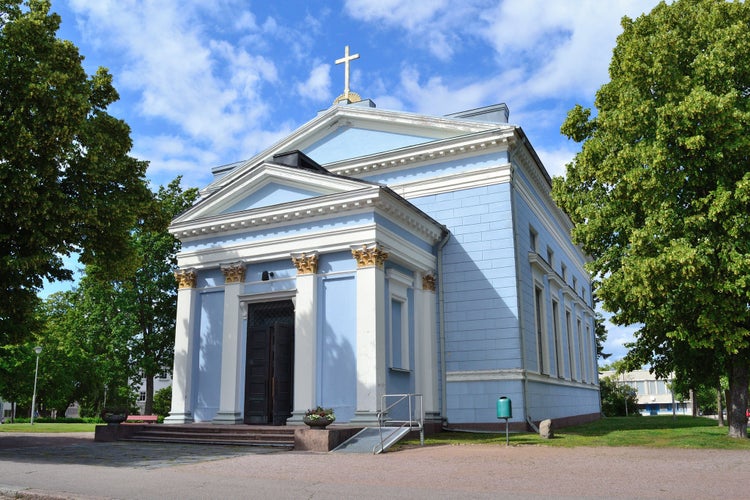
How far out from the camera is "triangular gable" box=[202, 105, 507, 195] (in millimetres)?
20656

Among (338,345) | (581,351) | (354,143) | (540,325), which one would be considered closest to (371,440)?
(338,345)

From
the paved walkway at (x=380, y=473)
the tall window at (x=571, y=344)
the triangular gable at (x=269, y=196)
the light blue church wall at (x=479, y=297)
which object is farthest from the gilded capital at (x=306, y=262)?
the tall window at (x=571, y=344)

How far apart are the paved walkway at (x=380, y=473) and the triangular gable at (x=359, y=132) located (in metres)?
10.9

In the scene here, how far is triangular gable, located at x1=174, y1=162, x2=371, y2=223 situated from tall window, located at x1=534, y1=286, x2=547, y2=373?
8.92m

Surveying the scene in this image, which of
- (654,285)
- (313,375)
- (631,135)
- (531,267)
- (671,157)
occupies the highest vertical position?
(631,135)

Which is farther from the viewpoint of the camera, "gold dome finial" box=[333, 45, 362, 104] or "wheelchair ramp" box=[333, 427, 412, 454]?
"gold dome finial" box=[333, 45, 362, 104]

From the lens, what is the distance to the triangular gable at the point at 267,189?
56.5 feet

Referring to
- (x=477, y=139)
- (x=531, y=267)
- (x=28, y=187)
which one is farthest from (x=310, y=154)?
(x=28, y=187)

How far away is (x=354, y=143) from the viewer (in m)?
22.4

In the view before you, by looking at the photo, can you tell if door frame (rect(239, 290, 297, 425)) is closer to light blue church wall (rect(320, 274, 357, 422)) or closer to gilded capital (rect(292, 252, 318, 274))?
gilded capital (rect(292, 252, 318, 274))

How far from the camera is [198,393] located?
18.0m

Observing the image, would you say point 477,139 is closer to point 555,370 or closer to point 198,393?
point 555,370

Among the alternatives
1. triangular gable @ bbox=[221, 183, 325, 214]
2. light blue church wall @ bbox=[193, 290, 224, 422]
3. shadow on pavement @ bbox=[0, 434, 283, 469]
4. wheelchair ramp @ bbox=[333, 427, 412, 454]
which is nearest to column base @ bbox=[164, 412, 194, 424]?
light blue church wall @ bbox=[193, 290, 224, 422]

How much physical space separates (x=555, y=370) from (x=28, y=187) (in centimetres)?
1849
